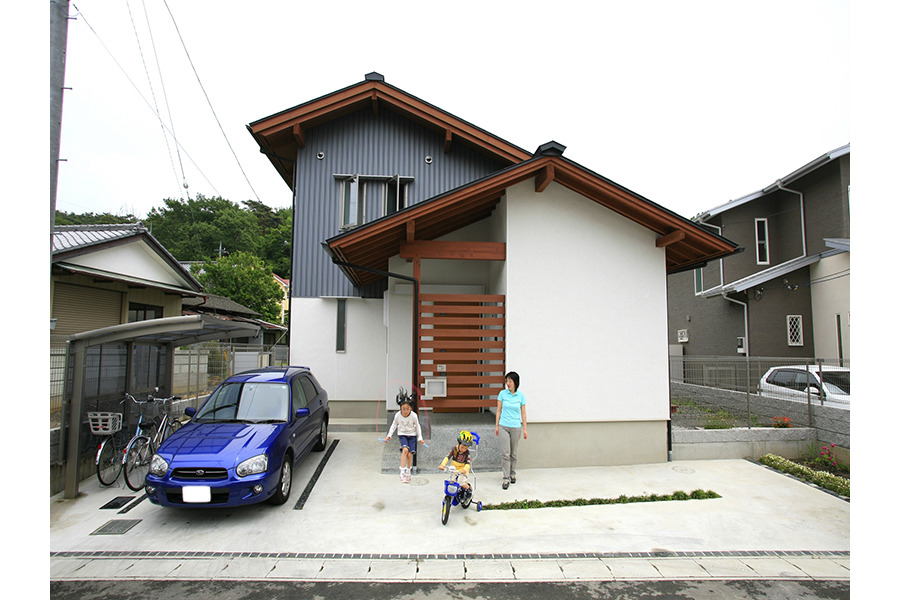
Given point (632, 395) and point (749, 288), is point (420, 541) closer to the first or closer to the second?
point (632, 395)

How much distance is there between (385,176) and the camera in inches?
453

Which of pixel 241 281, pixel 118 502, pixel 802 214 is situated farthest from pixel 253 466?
pixel 241 281

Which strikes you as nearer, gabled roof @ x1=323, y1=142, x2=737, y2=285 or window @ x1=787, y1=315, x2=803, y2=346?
gabled roof @ x1=323, y1=142, x2=737, y2=285

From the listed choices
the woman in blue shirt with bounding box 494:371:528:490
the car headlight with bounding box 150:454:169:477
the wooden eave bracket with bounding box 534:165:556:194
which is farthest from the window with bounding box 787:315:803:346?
the car headlight with bounding box 150:454:169:477

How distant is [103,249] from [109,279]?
111cm

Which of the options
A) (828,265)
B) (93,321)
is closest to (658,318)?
(828,265)

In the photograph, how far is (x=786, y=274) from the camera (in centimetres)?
1406

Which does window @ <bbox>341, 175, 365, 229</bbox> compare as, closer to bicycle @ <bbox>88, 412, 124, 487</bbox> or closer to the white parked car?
bicycle @ <bbox>88, 412, 124, 487</bbox>

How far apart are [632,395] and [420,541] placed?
4.56 meters

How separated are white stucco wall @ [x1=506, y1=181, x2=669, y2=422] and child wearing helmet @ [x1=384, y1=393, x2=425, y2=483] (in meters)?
1.87

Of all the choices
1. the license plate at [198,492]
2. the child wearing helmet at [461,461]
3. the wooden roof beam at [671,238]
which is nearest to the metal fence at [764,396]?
the wooden roof beam at [671,238]

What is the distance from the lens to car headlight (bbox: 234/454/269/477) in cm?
523

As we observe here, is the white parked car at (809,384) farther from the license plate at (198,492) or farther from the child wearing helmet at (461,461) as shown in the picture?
the license plate at (198,492)

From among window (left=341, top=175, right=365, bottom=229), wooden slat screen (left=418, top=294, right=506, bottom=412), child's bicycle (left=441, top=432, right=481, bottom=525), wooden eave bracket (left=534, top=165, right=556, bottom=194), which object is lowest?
child's bicycle (left=441, top=432, right=481, bottom=525)
